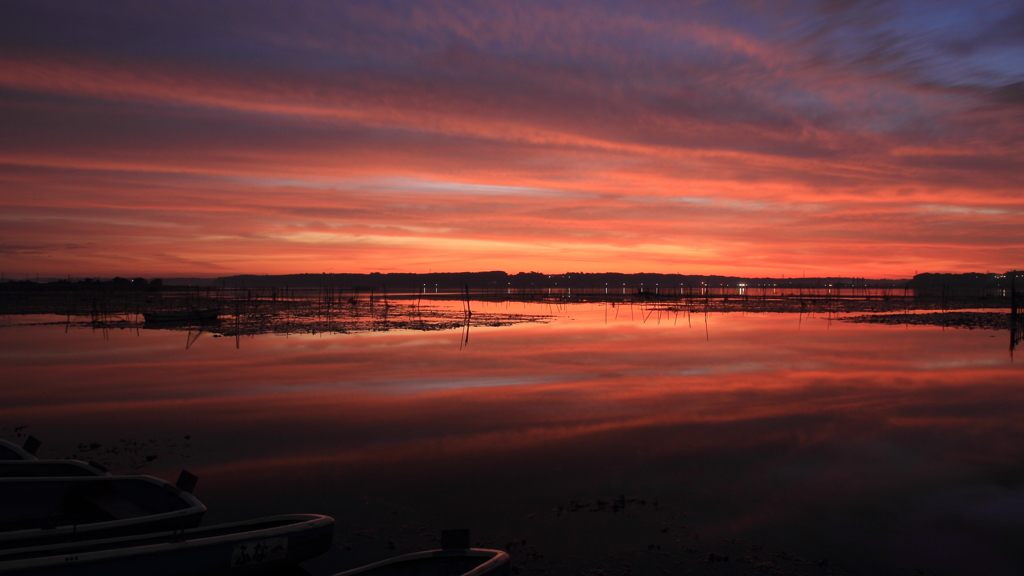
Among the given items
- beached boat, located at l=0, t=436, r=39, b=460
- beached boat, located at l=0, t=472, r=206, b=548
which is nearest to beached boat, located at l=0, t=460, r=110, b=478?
beached boat, located at l=0, t=472, r=206, b=548

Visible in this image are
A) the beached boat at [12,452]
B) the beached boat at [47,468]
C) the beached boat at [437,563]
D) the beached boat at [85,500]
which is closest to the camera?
the beached boat at [437,563]

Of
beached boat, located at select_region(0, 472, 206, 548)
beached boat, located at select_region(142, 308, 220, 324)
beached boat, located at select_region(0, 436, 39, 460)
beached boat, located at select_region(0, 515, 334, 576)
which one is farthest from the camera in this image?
beached boat, located at select_region(142, 308, 220, 324)

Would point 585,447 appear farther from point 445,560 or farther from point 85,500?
point 85,500

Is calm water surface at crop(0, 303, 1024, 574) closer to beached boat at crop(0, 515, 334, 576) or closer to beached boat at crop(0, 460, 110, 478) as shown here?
beached boat at crop(0, 515, 334, 576)

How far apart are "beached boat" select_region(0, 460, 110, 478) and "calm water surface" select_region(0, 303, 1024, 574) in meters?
1.16

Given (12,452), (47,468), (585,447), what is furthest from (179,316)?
(585,447)

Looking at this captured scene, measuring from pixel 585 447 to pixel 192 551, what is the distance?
5.54 m

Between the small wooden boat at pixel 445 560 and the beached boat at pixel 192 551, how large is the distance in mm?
849

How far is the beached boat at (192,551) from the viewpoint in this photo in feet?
13.7

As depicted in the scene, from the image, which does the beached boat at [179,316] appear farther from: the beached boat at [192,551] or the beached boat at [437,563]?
the beached boat at [437,563]

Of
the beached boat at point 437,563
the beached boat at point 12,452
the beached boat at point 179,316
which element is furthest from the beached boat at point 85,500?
the beached boat at point 179,316

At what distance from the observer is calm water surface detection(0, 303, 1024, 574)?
5891mm

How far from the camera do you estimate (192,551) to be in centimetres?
461

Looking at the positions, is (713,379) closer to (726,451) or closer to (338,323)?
(726,451)
